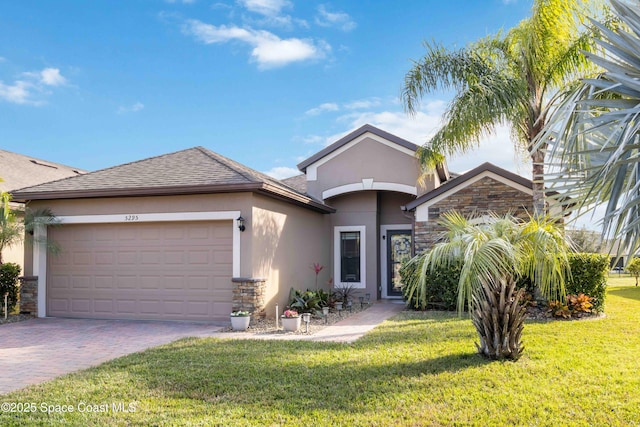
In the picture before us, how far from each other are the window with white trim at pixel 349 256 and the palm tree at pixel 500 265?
29.2 feet

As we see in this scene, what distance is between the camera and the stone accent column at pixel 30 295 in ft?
39.9

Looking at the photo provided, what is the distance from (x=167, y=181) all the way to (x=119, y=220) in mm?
1584

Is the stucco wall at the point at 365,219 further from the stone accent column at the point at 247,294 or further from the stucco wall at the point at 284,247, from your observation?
the stone accent column at the point at 247,294

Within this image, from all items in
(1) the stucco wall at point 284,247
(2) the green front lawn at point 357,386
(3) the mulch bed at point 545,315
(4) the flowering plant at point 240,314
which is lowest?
(2) the green front lawn at point 357,386

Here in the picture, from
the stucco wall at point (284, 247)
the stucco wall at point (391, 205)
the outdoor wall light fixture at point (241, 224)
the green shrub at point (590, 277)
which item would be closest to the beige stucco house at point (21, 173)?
the outdoor wall light fixture at point (241, 224)

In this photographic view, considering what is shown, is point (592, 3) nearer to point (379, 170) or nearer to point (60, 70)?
point (379, 170)

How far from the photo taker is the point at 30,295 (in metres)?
12.2

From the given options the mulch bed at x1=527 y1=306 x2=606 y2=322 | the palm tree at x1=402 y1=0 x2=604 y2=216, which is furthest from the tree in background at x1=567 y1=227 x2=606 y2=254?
the mulch bed at x1=527 y1=306 x2=606 y2=322

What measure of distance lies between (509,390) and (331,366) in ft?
7.74

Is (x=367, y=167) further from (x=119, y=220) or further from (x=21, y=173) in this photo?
(x=21, y=173)

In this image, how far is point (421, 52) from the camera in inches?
515

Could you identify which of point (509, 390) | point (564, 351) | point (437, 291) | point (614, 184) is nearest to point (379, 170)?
point (437, 291)

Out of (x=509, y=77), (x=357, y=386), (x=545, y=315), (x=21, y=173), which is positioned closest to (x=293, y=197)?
(x=509, y=77)

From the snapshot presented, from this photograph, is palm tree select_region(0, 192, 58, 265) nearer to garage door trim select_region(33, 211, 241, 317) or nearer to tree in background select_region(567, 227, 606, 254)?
garage door trim select_region(33, 211, 241, 317)
